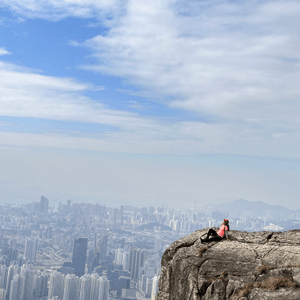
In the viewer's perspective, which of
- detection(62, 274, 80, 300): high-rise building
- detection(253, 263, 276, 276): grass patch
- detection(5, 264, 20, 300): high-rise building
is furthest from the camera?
detection(5, 264, 20, 300): high-rise building

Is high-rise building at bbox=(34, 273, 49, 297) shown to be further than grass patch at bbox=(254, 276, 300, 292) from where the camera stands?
Yes

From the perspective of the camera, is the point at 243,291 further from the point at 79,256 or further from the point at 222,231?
the point at 79,256

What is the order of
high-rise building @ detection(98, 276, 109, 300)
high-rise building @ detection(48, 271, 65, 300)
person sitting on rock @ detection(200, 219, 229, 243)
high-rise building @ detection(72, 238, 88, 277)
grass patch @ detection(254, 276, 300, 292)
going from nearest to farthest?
1. grass patch @ detection(254, 276, 300, 292)
2. person sitting on rock @ detection(200, 219, 229, 243)
3. high-rise building @ detection(98, 276, 109, 300)
4. high-rise building @ detection(48, 271, 65, 300)
5. high-rise building @ detection(72, 238, 88, 277)

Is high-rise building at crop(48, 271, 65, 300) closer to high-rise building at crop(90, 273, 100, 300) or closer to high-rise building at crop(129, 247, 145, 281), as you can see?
high-rise building at crop(90, 273, 100, 300)

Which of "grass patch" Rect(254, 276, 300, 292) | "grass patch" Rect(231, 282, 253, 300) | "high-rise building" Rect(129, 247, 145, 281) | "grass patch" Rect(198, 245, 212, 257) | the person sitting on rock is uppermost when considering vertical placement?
the person sitting on rock

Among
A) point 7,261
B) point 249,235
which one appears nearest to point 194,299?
point 249,235

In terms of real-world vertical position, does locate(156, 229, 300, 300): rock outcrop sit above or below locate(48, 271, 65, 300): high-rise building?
above

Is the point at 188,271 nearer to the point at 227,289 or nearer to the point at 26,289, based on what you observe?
the point at 227,289

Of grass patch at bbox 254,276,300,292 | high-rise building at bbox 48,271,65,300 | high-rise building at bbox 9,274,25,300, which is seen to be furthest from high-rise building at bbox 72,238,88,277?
grass patch at bbox 254,276,300,292
